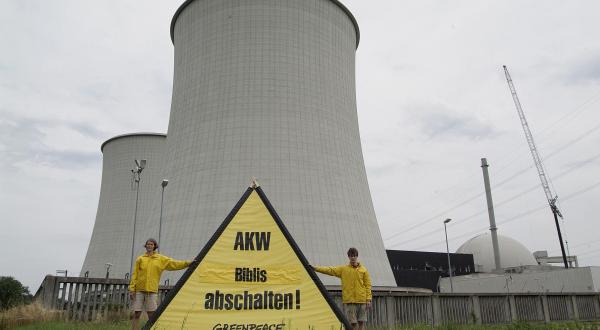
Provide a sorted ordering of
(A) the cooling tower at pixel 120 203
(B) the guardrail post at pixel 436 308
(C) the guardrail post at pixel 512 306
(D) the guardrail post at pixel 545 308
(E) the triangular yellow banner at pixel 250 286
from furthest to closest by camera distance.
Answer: (A) the cooling tower at pixel 120 203
(D) the guardrail post at pixel 545 308
(C) the guardrail post at pixel 512 306
(B) the guardrail post at pixel 436 308
(E) the triangular yellow banner at pixel 250 286

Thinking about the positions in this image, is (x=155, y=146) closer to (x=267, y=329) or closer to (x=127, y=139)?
(x=127, y=139)

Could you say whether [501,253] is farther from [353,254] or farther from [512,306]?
[353,254]

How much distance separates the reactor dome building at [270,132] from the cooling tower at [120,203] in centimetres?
848

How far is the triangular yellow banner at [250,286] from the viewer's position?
14.3ft

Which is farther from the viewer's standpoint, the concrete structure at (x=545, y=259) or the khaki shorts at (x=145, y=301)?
the concrete structure at (x=545, y=259)

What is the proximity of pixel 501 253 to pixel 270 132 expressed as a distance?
39.2 m

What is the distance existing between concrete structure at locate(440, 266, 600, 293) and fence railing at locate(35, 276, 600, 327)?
18.7 metres

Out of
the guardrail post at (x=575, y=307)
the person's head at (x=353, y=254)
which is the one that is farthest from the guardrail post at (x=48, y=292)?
the guardrail post at (x=575, y=307)

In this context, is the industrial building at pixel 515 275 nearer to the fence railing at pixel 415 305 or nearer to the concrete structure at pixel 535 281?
the concrete structure at pixel 535 281

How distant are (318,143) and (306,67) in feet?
9.08

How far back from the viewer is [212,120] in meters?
15.2

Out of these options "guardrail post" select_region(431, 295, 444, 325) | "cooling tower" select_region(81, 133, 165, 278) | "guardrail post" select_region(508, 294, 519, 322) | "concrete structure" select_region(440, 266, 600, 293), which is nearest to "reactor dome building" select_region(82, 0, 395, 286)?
"guardrail post" select_region(431, 295, 444, 325)

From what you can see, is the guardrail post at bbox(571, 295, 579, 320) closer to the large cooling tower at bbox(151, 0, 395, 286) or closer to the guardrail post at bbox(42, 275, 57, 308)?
the large cooling tower at bbox(151, 0, 395, 286)

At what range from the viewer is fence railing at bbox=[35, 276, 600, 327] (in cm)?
733
